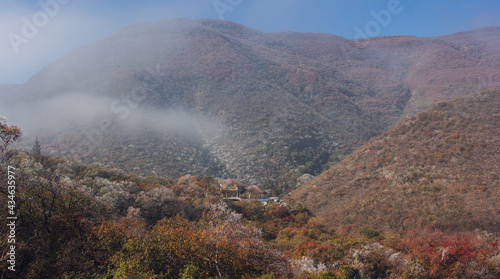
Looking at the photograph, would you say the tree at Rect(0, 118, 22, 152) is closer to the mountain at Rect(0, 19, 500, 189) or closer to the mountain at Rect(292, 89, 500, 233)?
the mountain at Rect(292, 89, 500, 233)

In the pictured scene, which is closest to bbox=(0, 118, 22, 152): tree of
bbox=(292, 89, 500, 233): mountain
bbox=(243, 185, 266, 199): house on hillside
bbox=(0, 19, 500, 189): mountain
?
bbox=(243, 185, 266, 199): house on hillside

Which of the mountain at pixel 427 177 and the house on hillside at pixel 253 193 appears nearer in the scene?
the mountain at pixel 427 177

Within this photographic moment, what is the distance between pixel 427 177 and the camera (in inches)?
955

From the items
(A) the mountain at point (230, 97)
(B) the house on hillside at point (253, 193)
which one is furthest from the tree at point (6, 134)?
(A) the mountain at point (230, 97)

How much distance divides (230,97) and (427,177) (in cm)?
5395

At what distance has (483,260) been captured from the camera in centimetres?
1156

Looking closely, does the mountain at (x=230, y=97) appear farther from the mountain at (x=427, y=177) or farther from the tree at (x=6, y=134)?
the tree at (x=6, y=134)

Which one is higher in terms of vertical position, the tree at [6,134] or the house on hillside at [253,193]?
the tree at [6,134]

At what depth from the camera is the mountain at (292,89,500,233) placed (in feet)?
65.5

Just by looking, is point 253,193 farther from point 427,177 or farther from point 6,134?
point 6,134

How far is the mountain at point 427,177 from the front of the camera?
20.0 m

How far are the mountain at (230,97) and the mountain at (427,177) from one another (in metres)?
15.3

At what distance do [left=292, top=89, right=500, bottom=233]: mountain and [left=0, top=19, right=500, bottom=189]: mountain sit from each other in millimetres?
15338

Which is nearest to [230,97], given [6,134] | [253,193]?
[253,193]
